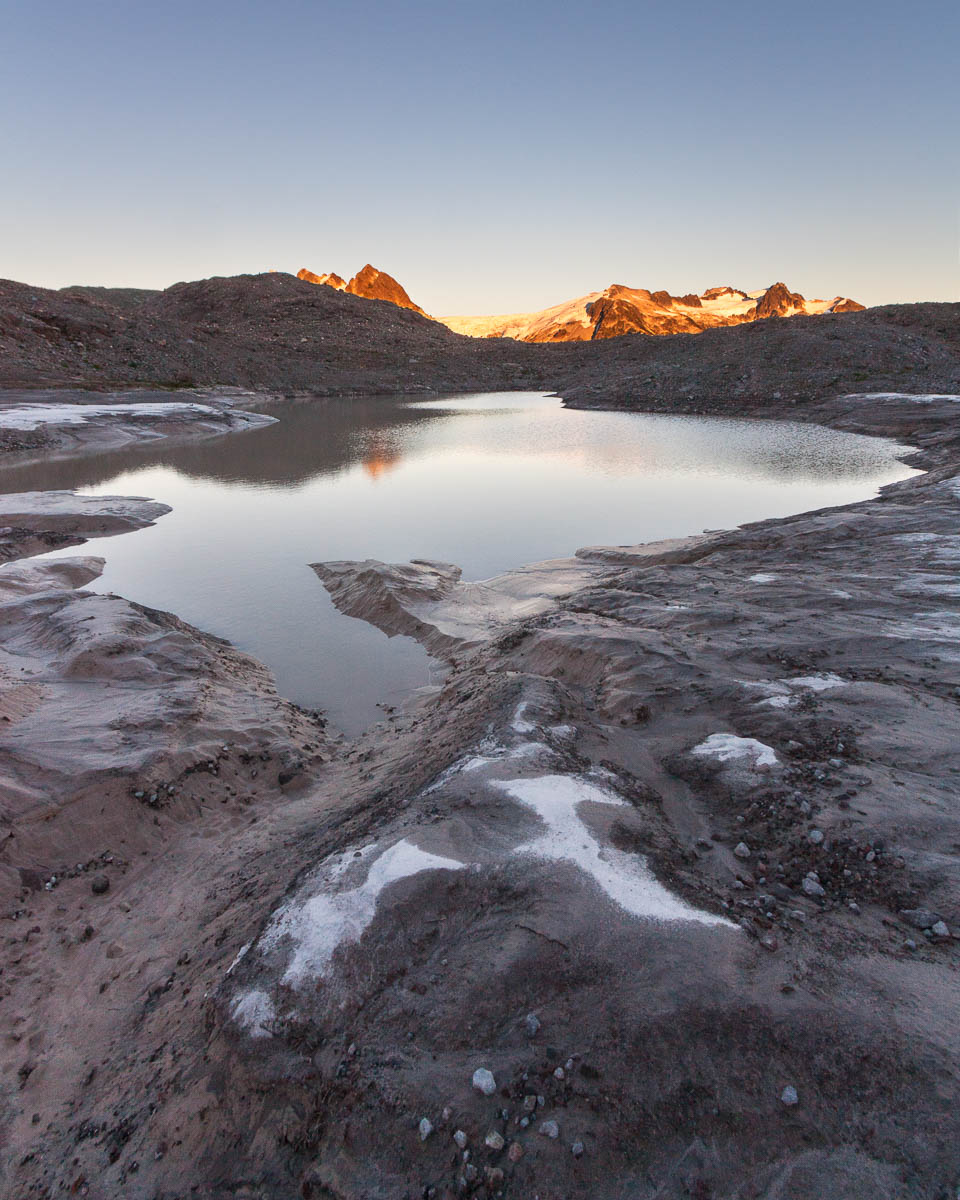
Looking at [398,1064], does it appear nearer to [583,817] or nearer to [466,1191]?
[466,1191]

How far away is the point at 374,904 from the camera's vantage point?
13.6 ft

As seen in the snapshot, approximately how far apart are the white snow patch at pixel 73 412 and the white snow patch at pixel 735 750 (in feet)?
107

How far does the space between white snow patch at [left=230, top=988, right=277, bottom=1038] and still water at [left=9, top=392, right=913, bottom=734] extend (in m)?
4.52

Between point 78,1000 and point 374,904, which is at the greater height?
point 374,904

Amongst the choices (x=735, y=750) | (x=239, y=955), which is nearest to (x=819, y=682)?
(x=735, y=750)

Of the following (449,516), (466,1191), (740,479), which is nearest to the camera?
(466,1191)

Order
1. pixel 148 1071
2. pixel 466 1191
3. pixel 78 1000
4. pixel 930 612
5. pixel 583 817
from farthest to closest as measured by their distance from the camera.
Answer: pixel 930 612
pixel 583 817
pixel 78 1000
pixel 148 1071
pixel 466 1191

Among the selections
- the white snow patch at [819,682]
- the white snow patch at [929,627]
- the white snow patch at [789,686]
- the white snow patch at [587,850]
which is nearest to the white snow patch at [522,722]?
the white snow patch at [587,850]

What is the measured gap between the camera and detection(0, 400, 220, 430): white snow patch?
29820 mm

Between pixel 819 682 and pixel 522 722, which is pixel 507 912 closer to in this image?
pixel 522 722

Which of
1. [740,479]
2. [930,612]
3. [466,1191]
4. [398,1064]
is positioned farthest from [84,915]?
[740,479]

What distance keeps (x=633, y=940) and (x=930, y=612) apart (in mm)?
7302

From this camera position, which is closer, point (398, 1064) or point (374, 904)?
point (398, 1064)

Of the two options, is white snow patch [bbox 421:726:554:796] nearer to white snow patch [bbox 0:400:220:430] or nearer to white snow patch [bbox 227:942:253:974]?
white snow patch [bbox 227:942:253:974]
